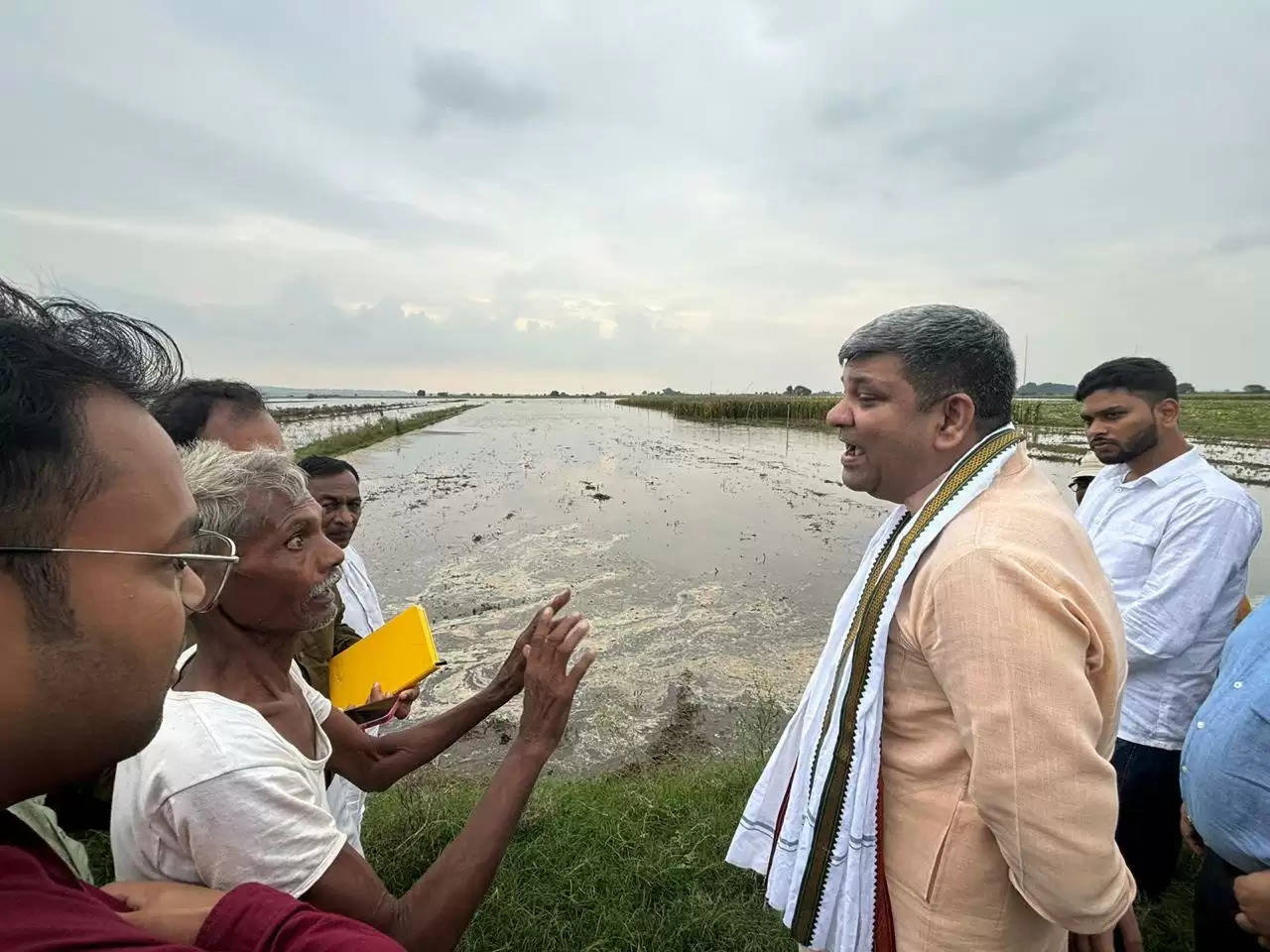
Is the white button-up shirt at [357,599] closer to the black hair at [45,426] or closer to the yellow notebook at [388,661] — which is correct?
the yellow notebook at [388,661]

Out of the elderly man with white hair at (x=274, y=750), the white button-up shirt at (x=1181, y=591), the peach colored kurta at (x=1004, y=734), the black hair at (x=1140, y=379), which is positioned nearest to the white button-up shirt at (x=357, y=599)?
the elderly man with white hair at (x=274, y=750)

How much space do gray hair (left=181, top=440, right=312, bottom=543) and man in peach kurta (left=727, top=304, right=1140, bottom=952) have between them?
1583 millimetres

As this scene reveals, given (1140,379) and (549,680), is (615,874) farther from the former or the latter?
Result: (1140,379)

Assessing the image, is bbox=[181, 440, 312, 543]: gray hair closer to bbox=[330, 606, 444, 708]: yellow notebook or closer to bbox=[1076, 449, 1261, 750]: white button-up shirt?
bbox=[330, 606, 444, 708]: yellow notebook

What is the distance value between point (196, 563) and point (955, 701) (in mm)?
1570

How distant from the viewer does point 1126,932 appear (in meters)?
1.79

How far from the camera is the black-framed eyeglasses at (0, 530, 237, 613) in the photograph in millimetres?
763

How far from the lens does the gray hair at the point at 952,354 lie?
5.36 feet

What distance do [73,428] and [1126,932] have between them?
2.77 m

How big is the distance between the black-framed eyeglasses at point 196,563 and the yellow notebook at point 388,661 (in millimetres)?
901

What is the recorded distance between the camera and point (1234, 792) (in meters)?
1.69

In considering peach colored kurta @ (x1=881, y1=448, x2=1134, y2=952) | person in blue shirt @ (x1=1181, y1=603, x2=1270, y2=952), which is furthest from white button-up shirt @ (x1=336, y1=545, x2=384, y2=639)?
person in blue shirt @ (x1=1181, y1=603, x2=1270, y2=952)

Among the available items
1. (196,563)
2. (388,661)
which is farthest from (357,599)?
(196,563)

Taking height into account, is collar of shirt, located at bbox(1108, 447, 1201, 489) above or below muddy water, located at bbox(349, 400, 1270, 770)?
above
